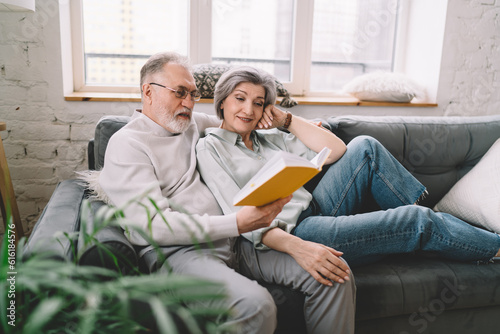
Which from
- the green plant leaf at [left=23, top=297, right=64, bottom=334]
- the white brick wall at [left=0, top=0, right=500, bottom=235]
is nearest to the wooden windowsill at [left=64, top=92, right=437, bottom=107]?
the white brick wall at [left=0, top=0, right=500, bottom=235]

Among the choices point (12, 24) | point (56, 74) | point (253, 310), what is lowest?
A: point (253, 310)

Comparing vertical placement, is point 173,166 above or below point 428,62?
below

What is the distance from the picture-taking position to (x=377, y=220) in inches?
53.1

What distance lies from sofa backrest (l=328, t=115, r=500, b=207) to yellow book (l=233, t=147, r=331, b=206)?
906 millimetres

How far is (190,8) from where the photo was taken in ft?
7.97

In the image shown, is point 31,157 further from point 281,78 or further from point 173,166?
point 281,78

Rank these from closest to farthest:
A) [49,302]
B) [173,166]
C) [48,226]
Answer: [49,302] < [48,226] < [173,166]

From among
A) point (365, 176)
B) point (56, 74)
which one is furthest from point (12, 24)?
point (365, 176)

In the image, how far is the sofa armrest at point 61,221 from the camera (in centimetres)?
105

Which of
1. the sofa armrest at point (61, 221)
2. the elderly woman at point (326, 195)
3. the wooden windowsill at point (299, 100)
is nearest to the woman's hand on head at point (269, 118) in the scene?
the elderly woman at point (326, 195)

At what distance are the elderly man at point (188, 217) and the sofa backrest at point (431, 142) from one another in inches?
31.3

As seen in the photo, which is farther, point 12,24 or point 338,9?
point 338,9

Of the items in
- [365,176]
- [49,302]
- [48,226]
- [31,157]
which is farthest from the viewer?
[31,157]

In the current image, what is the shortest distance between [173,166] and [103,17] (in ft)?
4.73
